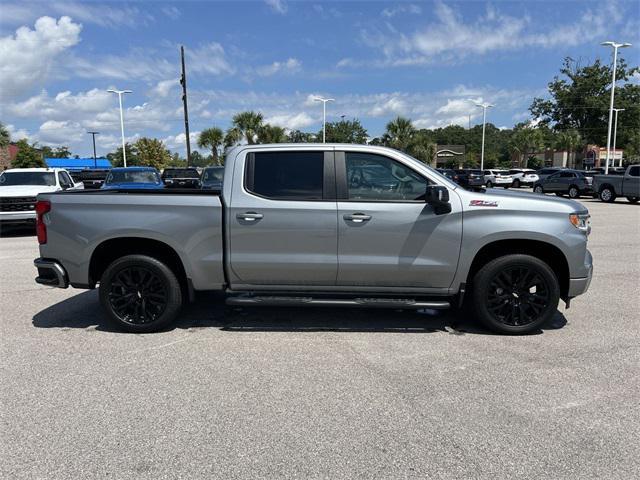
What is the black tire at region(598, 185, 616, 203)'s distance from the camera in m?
23.5

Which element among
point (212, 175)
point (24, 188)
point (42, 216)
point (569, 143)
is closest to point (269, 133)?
point (212, 175)

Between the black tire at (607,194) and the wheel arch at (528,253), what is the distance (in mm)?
21936

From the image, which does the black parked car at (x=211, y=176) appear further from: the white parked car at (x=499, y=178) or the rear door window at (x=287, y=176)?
the white parked car at (x=499, y=178)

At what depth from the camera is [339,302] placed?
478 centimetres

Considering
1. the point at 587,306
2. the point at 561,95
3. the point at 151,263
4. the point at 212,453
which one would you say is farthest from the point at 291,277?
the point at 561,95

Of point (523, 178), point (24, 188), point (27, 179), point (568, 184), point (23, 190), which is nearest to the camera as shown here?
point (23, 190)

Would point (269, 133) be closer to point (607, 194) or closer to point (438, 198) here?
point (607, 194)

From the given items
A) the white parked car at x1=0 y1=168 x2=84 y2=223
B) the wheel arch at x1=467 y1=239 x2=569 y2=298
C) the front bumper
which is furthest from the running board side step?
the white parked car at x1=0 y1=168 x2=84 y2=223

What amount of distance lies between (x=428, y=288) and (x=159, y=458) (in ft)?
9.91

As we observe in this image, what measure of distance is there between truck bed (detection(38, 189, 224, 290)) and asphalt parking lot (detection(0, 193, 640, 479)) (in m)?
0.73

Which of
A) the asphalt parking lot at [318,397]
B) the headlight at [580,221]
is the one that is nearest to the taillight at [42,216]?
the asphalt parking lot at [318,397]

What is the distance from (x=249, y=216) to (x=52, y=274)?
2.20 meters

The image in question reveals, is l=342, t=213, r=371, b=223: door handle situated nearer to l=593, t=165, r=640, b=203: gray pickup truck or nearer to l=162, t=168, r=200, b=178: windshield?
l=162, t=168, r=200, b=178: windshield

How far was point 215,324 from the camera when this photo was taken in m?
5.36
